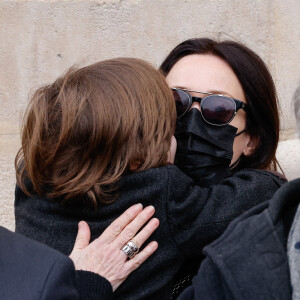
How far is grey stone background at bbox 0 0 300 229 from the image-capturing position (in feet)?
9.45

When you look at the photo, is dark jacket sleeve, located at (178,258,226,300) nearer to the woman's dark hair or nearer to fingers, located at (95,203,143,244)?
fingers, located at (95,203,143,244)

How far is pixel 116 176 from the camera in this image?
4.84 ft

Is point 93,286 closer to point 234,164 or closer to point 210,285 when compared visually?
point 210,285

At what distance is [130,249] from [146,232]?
8cm

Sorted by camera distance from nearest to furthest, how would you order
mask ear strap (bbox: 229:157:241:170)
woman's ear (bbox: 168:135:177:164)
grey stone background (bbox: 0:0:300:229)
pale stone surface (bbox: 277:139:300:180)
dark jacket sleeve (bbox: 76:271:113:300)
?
dark jacket sleeve (bbox: 76:271:113:300)
woman's ear (bbox: 168:135:177:164)
mask ear strap (bbox: 229:157:241:170)
pale stone surface (bbox: 277:139:300:180)
grey stone background (bbox: 0:0:300:229)

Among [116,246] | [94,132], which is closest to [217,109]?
[94,132]

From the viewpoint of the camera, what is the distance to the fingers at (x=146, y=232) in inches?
58.3

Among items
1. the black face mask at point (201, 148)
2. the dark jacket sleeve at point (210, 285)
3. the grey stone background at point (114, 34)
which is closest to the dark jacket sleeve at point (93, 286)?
the dark jacket sleeve at point (210, 285)

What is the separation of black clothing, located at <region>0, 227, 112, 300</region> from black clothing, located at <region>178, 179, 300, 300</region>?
298mm

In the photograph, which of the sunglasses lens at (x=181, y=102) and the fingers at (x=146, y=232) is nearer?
the fingers at (x=146, y=232)

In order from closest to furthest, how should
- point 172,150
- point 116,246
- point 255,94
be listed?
point 116,246 < point 172,150 < point 255,94

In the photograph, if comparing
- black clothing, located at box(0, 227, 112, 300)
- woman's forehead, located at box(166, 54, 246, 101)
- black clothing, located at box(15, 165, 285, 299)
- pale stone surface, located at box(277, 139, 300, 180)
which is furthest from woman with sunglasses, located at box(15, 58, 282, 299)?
pale stone surface, located at box(277, 139, 300, 180)

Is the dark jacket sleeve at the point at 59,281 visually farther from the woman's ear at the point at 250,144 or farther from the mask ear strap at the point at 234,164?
the woman's ear at the point at 250,144

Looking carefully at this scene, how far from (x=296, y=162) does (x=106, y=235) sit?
46.6 inches
